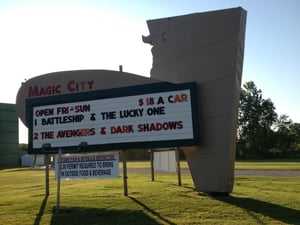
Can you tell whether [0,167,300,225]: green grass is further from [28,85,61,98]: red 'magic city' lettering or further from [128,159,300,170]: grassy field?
[128,159,300,170]: grassy field

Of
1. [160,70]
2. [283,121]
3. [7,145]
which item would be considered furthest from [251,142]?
[160,70]

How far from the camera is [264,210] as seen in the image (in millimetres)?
11617

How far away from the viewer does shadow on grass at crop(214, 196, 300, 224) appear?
10.7 metres

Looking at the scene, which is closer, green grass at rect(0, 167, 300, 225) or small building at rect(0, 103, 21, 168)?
green grass at rect(0, 167, 300, 225)

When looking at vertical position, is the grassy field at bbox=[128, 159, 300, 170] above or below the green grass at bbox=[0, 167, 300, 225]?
above

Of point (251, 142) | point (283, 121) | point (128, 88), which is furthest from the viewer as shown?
point (283, 121)

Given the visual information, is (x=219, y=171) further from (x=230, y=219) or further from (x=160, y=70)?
(x=160, y=70)

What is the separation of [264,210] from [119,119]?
548 cm

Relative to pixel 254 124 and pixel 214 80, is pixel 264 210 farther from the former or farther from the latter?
pixel 254 124

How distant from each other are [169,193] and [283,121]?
64787 millimetres

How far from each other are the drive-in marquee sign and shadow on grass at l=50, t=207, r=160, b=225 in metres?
2.73

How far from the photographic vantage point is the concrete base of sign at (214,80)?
1371 centimetres

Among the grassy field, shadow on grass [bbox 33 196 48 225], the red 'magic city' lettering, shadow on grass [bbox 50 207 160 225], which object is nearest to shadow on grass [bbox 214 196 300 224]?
shadow on grass [bbox 50 207 160 225]

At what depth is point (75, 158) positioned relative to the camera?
13.4 m
